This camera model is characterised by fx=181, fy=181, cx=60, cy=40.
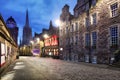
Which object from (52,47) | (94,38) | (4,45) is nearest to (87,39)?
(94,38)

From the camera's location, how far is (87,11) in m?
35.2

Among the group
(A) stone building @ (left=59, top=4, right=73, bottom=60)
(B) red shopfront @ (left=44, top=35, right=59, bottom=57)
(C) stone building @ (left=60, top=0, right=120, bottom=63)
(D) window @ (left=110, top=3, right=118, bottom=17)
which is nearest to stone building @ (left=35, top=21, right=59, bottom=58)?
(B) red shopfront @ (left=44, top=35, right=59, bottom=57)

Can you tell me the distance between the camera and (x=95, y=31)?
3234 cm

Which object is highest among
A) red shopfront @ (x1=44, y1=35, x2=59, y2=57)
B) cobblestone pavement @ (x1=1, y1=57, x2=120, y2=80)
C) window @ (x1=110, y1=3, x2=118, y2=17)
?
window @ (x1=110, y1=3, x2=118, y2=17)

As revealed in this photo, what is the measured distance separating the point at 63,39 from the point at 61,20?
218 inches

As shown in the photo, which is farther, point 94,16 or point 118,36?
point 94,16

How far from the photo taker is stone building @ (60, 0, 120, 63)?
2791cm

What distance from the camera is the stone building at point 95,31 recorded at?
27.9 m

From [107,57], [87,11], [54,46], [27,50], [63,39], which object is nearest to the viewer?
[107,57]

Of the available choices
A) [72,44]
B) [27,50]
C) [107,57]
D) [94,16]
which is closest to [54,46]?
[72,44]

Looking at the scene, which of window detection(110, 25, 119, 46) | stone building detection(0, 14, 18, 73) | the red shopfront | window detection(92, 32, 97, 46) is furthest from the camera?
the red shopfront

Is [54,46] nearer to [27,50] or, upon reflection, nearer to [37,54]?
[37,54]

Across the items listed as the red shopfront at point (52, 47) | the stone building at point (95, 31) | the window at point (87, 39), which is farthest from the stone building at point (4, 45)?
the red shopfront at point (52, 47)

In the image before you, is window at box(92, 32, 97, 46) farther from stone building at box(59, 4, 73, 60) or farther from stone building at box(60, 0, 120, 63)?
stone building at box(59, 4, 73, 60)
